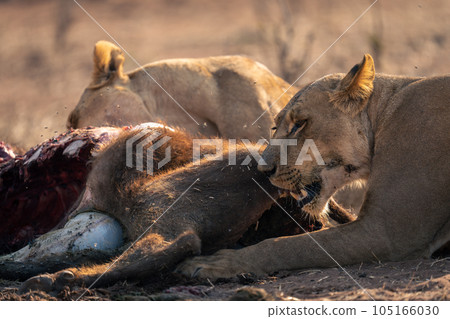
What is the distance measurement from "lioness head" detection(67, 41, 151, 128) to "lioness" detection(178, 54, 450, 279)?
308cm

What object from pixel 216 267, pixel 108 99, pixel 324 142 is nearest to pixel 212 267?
pixel 216 267

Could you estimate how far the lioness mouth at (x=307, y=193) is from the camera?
181 inches

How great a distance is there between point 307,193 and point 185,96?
3.42 metres

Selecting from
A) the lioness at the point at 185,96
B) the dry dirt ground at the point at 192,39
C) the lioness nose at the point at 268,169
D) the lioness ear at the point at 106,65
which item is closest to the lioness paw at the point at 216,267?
the lioness nose at the point at 268,169

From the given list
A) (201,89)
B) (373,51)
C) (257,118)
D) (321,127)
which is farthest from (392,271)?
(373,51)

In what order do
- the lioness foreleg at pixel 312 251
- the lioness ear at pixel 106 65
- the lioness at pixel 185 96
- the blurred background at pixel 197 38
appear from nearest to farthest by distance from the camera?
the lioness foreleg at pixel 312 251 < the lioness at pixel 185 96 < the lioness ear at pixel 106 65 < the blurred background at pixel 197 38

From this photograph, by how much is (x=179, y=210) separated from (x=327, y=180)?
0.89 metres

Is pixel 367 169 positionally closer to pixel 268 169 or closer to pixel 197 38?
pixel 268 169

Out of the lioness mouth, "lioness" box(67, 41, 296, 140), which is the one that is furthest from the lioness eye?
"lioness" box(67, 41, 296, 140)

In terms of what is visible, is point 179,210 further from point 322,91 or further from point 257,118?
point 257,118

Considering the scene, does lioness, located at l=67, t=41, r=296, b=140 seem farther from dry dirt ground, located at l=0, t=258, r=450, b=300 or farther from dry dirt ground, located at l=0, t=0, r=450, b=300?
dry dirt ground, located at l=0, t=258, r=450, b=300

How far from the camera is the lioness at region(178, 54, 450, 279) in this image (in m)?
4.21

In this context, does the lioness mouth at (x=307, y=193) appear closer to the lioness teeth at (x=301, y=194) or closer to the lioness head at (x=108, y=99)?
the lioness teeth at (x=301, y=194)
